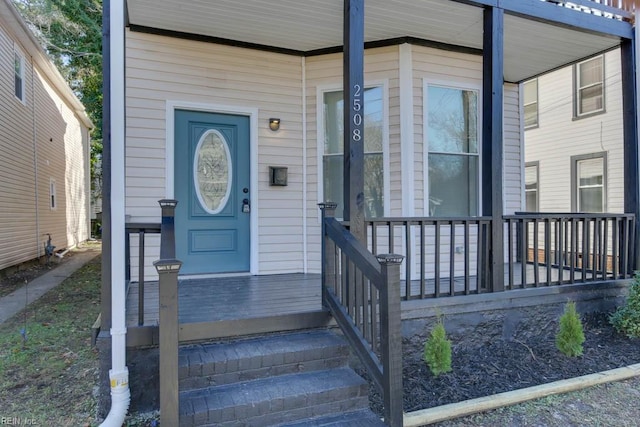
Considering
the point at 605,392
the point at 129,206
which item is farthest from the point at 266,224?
the point at 605,392

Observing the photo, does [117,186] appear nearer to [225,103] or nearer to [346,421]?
[346,421]

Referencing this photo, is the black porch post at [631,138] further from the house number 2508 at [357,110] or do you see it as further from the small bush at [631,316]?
the house number 2508 at [357,110]

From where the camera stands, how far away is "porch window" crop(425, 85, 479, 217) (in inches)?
196

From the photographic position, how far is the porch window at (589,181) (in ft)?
27.9

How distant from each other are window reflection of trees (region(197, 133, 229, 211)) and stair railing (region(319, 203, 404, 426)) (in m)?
1.84

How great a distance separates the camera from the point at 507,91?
18.9 ft

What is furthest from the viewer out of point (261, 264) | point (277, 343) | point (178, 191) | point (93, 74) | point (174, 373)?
point (93, 74)

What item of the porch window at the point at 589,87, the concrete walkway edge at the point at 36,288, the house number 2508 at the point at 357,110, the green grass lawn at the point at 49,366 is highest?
the porch window at the point at 589,87

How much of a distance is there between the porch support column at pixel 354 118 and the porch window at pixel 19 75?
7.84 meters

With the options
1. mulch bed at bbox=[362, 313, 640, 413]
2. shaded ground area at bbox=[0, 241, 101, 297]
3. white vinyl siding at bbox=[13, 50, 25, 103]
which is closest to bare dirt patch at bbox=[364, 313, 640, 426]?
mulch bed at bbox=[362, 313, 640, 413]

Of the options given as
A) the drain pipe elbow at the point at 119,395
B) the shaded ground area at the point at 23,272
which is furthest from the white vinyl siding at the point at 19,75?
the drain pipe elbow at the point at 119,395

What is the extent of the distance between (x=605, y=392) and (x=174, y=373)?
3.11 metres

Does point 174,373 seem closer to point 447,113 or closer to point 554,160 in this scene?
point 447,113

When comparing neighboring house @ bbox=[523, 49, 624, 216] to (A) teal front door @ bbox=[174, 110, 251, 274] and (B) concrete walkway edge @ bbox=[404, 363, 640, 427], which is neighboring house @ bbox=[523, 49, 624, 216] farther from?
(A) teal front door @ bbox=[174, 110, 251, 274]
